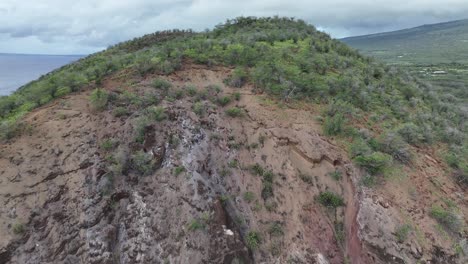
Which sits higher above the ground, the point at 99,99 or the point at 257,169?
the point at 99,99

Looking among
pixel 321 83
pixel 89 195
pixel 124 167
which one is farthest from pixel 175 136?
pixel 321 83

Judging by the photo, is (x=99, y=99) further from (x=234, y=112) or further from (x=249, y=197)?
(x=249, y=197)

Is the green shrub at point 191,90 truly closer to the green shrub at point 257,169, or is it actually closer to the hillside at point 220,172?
the hillside at point 220,172

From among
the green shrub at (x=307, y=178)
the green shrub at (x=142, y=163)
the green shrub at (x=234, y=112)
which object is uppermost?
the green shrub at (x=234, y=112)

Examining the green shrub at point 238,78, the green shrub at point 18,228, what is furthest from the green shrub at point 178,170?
the green shrub at point 238,78

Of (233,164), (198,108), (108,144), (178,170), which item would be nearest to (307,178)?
(233,164)
